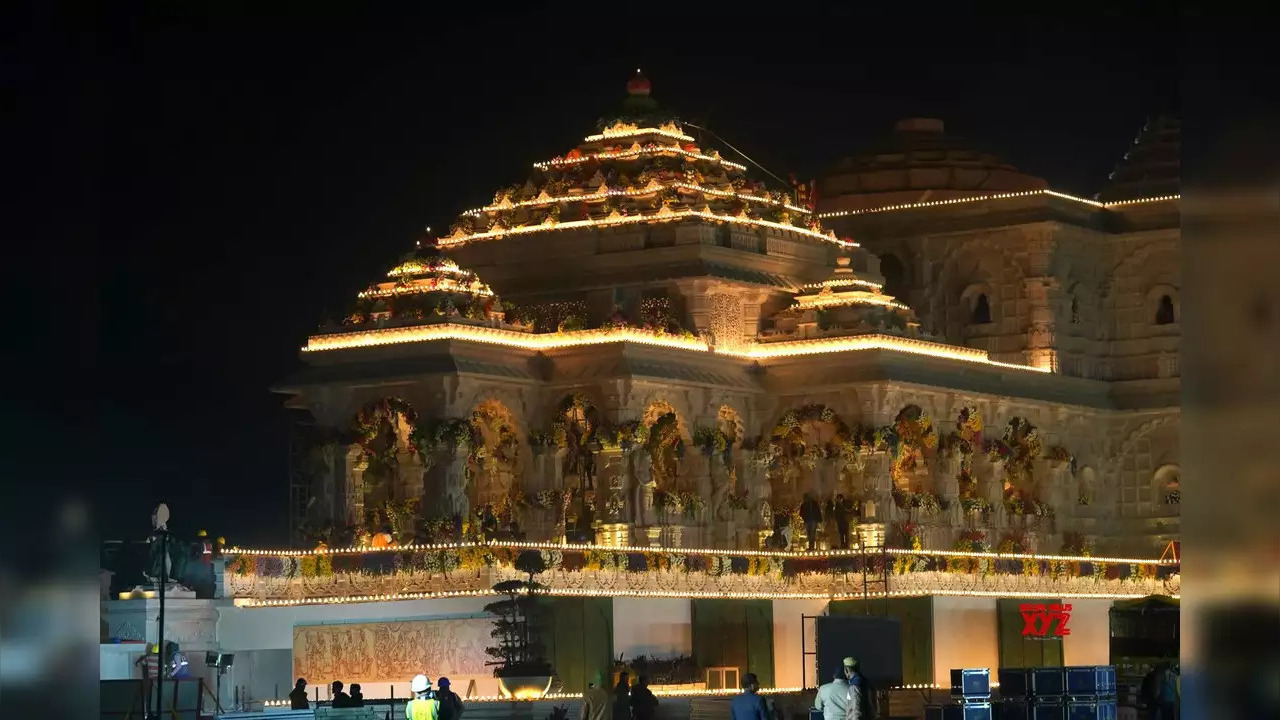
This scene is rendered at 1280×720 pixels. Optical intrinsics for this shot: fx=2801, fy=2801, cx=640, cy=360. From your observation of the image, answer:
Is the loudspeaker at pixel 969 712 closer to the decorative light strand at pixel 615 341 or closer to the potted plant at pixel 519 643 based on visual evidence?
the potted plant at pixel 519 643

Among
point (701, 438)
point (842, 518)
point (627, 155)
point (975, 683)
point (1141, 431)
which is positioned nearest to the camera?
point (975, 683)

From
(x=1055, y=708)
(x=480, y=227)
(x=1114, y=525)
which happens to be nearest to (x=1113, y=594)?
(x=1114, y=525)

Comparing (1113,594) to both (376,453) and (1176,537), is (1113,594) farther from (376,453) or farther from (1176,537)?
(376,453)

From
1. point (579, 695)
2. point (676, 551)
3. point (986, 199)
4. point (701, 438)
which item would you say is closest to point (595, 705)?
point (579, 695)

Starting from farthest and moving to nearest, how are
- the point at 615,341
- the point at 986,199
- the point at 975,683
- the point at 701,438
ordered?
the point at 986,199 → the point at 701,438 → the point at 615,341 → the point at 975,683

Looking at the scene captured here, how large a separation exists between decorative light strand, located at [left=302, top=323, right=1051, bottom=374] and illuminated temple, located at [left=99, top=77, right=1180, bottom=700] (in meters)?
0.05

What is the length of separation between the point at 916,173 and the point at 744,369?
35.3 feet

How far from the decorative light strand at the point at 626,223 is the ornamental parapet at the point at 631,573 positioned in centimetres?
651

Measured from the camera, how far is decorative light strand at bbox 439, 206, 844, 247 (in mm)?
49406

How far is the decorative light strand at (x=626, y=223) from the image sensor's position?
49406mm

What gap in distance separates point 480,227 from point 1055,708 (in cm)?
2185

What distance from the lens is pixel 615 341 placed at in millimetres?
47031

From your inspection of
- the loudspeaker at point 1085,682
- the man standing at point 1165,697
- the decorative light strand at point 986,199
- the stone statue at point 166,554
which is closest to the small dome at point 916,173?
the decorative light strand at point 986,199

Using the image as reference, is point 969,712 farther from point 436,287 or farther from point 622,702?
point 436,287
